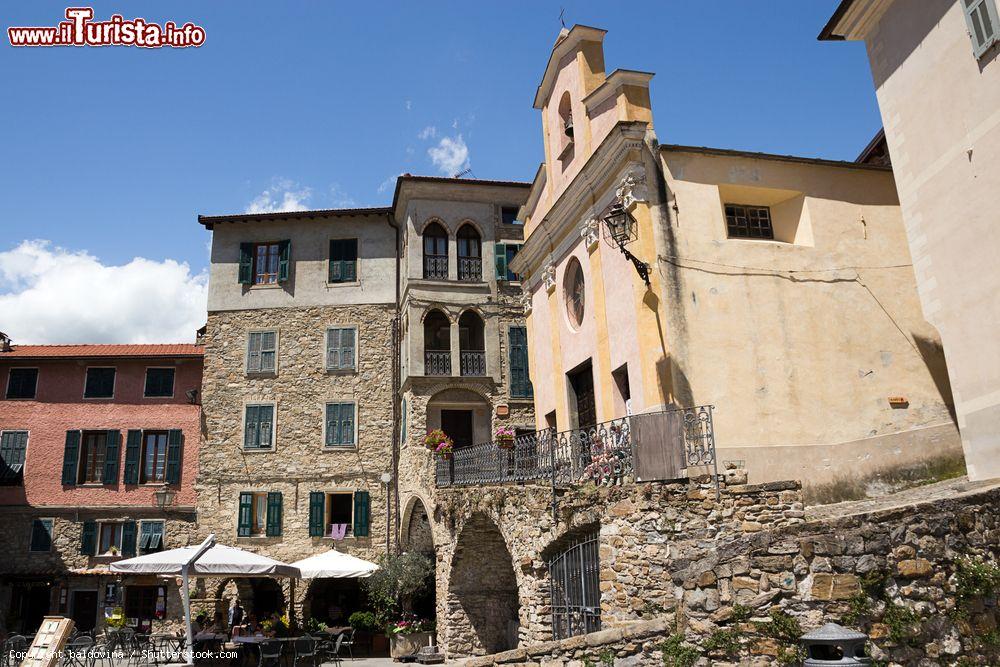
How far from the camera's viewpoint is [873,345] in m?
15.2

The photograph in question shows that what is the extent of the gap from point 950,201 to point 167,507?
2580cm

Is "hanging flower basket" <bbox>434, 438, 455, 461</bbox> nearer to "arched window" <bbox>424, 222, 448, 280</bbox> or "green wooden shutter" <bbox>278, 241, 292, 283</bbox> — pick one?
"arched window" <bbox>424, 222, 448, 280</bbox>

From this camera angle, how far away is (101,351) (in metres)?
29.6

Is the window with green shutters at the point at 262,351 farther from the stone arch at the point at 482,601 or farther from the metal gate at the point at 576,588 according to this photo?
the metal gate at the point at 576,588

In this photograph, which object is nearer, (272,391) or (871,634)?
(871,634)

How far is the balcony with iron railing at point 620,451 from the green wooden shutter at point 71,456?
18014 millimetres

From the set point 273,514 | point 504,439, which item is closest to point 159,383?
point 273,514

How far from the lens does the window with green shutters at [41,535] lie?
27109 millimetres

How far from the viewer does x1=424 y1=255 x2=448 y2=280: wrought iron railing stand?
2828 centimetres

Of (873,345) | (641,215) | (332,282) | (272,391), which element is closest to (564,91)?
(641,215)

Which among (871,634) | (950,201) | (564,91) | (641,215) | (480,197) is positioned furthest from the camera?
(480,197)

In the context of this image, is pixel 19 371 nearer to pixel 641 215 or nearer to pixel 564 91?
pixel 564 91

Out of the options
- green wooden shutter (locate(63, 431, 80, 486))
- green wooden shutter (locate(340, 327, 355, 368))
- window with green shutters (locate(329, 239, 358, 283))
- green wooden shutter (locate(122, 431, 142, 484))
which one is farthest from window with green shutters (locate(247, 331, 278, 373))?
green wooden shutter (locate(63, 431, 80, 486))

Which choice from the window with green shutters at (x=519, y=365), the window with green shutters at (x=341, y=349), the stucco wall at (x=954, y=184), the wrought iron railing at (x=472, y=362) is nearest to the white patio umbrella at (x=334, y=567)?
the wrought iron railing at (x=472, y=362)
